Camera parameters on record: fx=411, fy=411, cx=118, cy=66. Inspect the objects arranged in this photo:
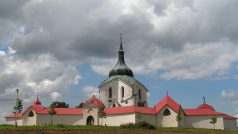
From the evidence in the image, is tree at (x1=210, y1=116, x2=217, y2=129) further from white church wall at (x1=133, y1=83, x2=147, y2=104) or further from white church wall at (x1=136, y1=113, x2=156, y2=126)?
white church wall at (x1=133, y1=83, x2=147, y2=104)

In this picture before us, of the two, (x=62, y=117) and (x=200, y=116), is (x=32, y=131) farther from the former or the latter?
(x=200, y=116)

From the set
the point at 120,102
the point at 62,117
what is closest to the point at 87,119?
the point at 62,117

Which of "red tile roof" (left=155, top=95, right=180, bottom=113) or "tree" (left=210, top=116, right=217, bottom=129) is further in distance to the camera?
"red tile roof" (left=155, top=95, right=180, bottom=113)

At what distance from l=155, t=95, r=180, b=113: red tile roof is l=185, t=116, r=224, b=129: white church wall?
3.59m

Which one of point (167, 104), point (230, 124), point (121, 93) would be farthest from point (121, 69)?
point (230, 124)

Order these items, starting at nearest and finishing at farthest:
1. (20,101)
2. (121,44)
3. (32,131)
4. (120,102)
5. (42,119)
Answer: (32,131), (20,101), (42,119), (120,102), (121,44)

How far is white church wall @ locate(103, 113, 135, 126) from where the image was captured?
77375 mm

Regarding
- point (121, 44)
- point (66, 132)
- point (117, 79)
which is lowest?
point (66, 132)

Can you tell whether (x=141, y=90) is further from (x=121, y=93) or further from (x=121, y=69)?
Answer: (x=121, y=69)

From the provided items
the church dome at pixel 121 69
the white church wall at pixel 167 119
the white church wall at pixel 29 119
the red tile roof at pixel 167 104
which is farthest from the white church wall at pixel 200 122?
the white church wall at pixel 29 119

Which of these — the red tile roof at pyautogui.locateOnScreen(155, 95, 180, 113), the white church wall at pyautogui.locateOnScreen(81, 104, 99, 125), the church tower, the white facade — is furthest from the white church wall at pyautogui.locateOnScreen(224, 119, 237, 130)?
the white church wall at pyautogui.locateOnScreen(81, 104, 99, 125)

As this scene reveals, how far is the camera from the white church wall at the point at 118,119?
7738cm

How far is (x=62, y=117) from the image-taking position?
81.7m

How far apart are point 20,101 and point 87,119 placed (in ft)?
45.5
